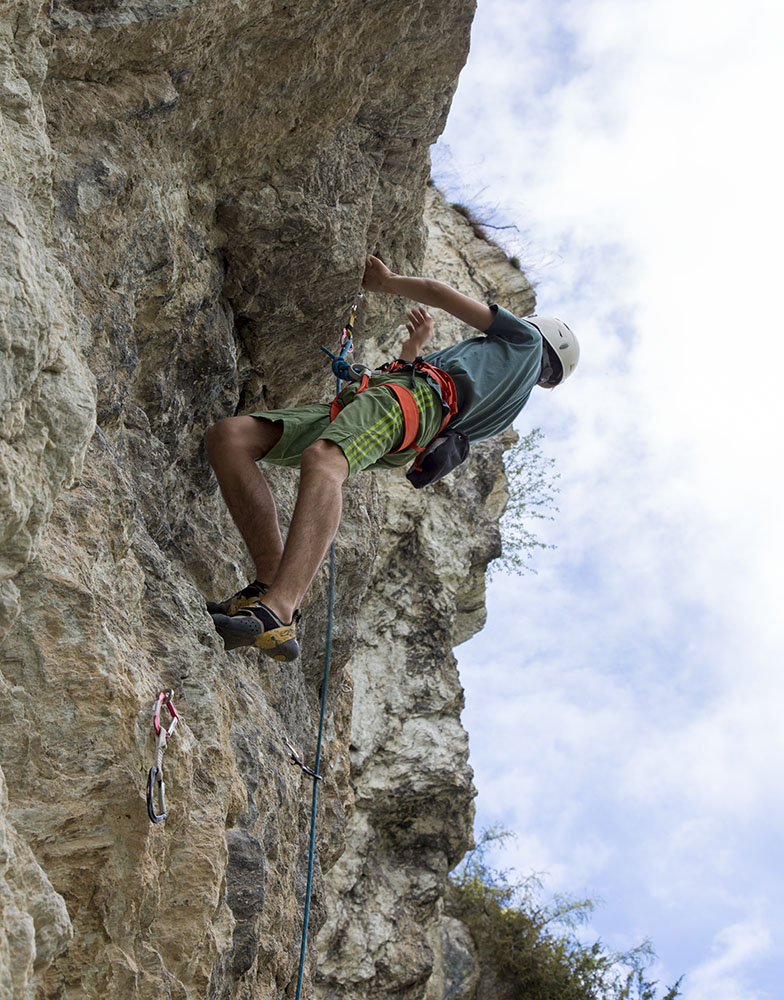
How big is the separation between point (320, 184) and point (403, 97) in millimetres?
833

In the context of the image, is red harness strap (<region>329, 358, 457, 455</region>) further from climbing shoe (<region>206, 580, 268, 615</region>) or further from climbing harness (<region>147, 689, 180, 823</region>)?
climbing harness (<region>147, 689, 180, 823</region>)

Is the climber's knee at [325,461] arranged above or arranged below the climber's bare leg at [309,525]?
above

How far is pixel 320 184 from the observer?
16.1 feet

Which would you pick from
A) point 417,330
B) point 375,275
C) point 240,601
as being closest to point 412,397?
point 417,330

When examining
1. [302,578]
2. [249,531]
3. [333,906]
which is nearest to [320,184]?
[249,531]

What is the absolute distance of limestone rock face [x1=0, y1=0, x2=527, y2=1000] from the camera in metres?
2.72


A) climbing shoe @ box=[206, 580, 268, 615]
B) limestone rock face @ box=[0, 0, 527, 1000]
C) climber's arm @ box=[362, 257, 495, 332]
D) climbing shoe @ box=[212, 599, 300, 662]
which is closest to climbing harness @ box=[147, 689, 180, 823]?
limestone rock face @ box=[0, 0, 527, 1000]

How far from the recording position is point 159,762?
2.88 m

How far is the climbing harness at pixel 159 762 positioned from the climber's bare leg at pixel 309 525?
683 mm

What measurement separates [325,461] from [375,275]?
1925mm

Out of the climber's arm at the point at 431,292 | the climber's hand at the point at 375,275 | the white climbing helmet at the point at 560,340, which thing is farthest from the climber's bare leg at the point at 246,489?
the white climbing helmet at the point at 560,340

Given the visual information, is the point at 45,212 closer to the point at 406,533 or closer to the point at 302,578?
the point at 302,578

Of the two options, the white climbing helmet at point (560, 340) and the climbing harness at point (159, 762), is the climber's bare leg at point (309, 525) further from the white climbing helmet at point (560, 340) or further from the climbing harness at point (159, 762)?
the white climbing helmet at point (560, 340)

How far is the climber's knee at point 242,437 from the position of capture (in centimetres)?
450
